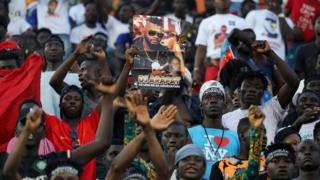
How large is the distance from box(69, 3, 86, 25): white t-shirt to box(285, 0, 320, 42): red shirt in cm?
313

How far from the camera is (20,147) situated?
11391 mm

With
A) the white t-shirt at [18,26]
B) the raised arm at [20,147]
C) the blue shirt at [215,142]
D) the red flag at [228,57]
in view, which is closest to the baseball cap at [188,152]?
the blue shirt at [215,142]

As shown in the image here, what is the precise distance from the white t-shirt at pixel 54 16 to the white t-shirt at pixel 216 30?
258 centimetres

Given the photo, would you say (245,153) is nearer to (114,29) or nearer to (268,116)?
(268,116)

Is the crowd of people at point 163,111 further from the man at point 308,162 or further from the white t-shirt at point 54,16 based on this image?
the white t-shirt at point 54,16

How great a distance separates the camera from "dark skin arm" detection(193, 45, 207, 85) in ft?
57.3

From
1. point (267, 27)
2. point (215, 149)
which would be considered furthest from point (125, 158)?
point (267, 27)

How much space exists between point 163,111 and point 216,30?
6.39 metres

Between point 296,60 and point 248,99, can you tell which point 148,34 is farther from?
point 296,60

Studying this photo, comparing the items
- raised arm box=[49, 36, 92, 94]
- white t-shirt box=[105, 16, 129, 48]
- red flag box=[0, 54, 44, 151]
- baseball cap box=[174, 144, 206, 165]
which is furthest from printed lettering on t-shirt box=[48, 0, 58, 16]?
baseball cap box=[174, 144, 206, 165]

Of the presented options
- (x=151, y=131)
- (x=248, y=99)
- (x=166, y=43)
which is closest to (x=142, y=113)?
(x=151, y=131)

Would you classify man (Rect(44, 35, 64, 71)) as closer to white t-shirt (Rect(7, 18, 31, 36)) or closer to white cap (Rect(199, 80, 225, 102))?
white cap (Rect(199, 80, 225, 102))

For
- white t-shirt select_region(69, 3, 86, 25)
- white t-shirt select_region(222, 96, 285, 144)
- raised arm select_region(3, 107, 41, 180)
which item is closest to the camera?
raised arm select_region(3, 107, 41, 180)

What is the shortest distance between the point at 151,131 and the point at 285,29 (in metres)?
7.50
